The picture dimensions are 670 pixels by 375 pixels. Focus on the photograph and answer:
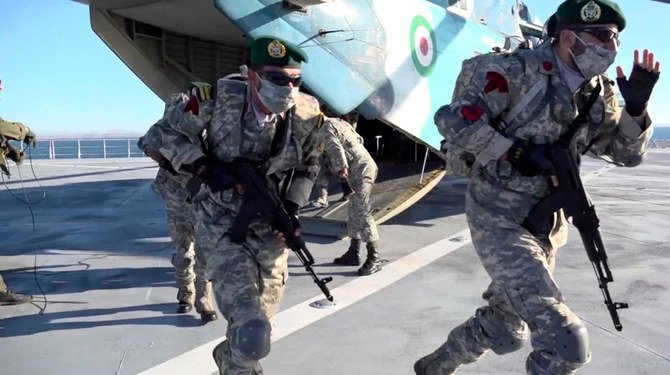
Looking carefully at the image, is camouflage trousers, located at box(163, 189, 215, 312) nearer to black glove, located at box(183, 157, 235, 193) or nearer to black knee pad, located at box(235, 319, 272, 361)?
black glove, located at box(183, 157, 235, 193)

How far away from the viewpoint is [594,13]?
8.53 ft

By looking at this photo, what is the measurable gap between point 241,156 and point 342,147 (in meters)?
2.76

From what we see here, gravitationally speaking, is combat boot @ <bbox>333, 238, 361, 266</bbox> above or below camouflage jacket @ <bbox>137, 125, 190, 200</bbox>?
below

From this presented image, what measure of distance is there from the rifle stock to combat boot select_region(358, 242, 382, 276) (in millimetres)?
2882

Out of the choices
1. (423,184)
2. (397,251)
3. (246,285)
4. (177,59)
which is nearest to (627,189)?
(423,184)

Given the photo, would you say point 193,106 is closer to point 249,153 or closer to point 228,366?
point 249,153

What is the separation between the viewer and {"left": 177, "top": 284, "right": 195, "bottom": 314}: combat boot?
4473 millimetres

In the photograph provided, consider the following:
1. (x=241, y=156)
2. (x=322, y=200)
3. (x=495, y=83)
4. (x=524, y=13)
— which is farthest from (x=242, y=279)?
(x=524, y=13)

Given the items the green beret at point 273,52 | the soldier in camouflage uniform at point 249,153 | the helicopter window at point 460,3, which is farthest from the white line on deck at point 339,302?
the helicopter window at point 460,3

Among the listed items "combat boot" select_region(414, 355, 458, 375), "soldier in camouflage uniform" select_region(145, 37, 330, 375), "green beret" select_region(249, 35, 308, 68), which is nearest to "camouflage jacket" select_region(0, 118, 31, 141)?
"soldier in camouflage uniform" select_region(145, 37, 330, 375)

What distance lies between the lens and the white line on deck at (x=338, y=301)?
3439 millimetres

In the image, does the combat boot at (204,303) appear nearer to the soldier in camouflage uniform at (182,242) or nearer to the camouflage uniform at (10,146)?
the soldier in camouflage uniform at (182,242)

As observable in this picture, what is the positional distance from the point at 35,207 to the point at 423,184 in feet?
22.1

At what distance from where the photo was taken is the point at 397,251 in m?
6.40
